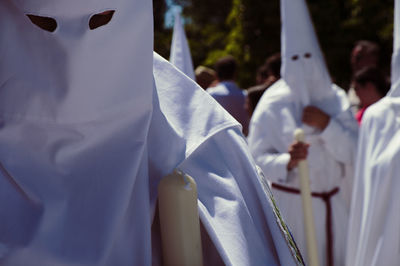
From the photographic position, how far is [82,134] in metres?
1.75

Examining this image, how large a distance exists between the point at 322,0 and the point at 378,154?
450 inches

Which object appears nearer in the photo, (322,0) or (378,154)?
(378,154)

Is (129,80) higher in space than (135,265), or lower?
higher

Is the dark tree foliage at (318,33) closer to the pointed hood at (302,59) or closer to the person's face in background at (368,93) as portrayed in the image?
the person's face in background at (368,93)

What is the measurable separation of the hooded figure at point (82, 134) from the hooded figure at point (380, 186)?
8.10ft

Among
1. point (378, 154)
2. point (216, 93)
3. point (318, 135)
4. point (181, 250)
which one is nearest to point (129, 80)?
point (181, 250)

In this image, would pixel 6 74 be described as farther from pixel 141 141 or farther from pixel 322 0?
pixel 322 0

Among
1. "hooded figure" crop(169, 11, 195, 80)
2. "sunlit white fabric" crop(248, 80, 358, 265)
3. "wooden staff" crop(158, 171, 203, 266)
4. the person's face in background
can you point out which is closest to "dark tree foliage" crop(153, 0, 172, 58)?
"hooded figure" crop(169, 11, 195, 80)

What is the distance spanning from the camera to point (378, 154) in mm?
4336

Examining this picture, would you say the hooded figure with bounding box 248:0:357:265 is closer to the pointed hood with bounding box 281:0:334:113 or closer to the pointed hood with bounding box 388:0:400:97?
the pointed hood with bounding box 281:0:334:113

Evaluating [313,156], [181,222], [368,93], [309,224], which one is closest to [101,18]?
[181,222]

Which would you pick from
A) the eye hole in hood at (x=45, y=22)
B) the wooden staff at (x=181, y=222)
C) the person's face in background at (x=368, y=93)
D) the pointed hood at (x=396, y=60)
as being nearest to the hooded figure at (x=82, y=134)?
the eye hole in hood at (x=45, y=22)

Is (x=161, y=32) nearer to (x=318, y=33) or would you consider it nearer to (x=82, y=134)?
(x=318, y=33)

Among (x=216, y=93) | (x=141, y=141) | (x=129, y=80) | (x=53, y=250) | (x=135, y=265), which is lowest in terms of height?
(x=216, y=93)
